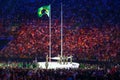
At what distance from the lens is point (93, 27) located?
52312 millimetres

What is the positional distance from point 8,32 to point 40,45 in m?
6.94

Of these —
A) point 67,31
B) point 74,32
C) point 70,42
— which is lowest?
point 70,42

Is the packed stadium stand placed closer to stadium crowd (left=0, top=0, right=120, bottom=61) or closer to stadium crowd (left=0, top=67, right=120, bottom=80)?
stadium crowd (left=0, top=0, right=120, bottom=61)

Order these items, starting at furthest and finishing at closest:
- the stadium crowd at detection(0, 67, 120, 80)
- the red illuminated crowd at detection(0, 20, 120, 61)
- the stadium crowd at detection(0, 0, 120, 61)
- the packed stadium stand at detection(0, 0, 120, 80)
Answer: the stadium crowd at detection(0, 0, 120, 61), the red illuminated crowd at detection(0, 20, 120, 61), the packed stadium stand at detection(0, 0, 120, 80), the stadium crowd at detection(0, 67, 120, 80)

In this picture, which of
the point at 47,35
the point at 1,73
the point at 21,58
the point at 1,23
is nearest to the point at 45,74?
the point at 1,73

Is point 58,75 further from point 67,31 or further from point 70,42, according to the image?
point 67,31

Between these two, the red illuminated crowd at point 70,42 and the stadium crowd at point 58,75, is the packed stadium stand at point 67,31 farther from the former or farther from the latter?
the stadium crowd at point 58,75

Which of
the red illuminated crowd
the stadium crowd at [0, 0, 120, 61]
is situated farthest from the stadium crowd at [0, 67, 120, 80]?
the stadium crowd at [0, 0, 120, 61]

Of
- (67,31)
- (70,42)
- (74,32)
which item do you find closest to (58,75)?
(70,42)

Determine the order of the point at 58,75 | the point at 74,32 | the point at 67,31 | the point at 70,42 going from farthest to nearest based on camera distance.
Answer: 1. the point at 67,31
2. the point at 74,32
3. the point at 70,42
4. the point at 58,75

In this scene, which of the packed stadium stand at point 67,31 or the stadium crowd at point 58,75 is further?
the packed stadium stand at point 67,31

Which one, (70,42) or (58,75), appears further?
(70,42)

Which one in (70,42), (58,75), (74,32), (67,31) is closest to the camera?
(58,75)

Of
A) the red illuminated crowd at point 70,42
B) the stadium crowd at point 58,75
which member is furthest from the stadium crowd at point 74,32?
the stadium crowd at point 58,75
